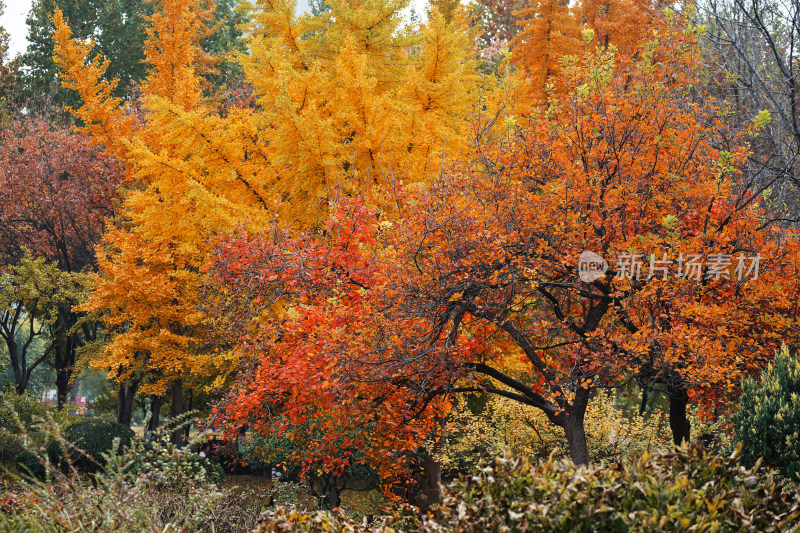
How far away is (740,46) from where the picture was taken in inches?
355

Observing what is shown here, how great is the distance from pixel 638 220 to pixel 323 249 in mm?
4851

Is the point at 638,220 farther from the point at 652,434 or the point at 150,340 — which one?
the point at 150,340

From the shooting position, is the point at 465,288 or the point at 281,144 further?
the point at 281,144

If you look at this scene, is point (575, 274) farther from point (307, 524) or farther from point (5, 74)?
point (5, 74)

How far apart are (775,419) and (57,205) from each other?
20.0m

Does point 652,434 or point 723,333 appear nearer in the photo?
point 723,333

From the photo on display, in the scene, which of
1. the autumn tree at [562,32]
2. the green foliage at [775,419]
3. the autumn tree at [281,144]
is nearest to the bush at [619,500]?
the green foliage at [775,419]

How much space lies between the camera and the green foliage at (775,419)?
737 cm

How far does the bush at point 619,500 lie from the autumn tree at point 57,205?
18.2 m

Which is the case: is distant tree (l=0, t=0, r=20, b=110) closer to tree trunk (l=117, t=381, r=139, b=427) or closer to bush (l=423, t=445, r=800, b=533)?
tree trunk (l=117, t=381, r=139, b=427)

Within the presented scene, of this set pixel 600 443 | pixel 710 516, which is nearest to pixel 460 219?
pixel 710 516

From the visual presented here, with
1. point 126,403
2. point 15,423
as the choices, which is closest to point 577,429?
point 15,423

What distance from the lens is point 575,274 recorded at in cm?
957

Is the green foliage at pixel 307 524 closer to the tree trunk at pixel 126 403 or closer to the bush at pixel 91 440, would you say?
the bush at pixel 91 440
